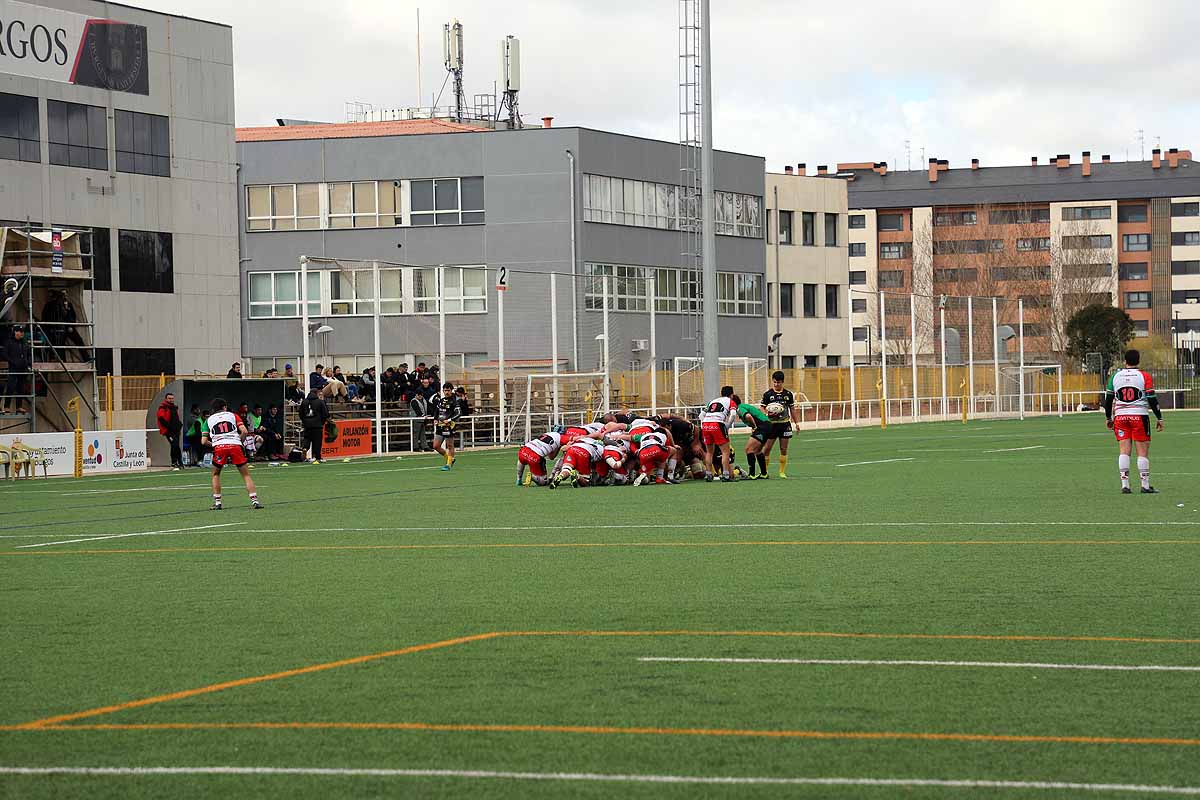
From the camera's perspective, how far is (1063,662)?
917cm

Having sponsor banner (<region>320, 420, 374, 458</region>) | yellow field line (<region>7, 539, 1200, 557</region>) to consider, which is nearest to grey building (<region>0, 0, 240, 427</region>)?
sponsor banner (<region>320, 420, 374, 458</region>)

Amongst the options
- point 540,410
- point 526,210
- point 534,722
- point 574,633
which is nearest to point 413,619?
point 574,633

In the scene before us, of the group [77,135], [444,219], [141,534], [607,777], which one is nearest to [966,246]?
[444,219]

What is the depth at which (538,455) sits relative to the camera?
88.9ft

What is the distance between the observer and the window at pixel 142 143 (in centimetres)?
4769

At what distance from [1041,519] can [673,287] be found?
53.1m

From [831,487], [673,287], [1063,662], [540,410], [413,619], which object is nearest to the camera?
[1063,662]

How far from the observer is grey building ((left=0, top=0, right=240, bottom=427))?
45250 mm

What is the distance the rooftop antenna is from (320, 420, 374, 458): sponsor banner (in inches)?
1481

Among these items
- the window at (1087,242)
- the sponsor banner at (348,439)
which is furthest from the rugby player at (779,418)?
the window at (1087,242)

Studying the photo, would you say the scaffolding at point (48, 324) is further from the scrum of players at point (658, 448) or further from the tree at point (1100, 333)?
the tree at point (1100, 333)

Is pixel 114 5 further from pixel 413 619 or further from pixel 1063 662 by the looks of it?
pixel 1063 662

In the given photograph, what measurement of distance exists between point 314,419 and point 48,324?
810cm

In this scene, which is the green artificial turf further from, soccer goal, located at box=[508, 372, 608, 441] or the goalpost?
soccer goal, located at box=[508, 372, 608, 441]
